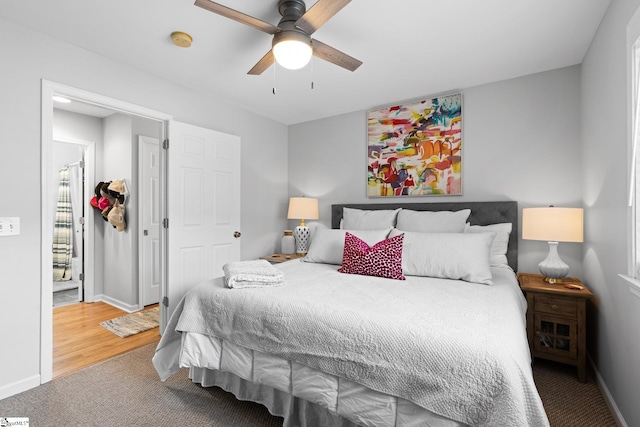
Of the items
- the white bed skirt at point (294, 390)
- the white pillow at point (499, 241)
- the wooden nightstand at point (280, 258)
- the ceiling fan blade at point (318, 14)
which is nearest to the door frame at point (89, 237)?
the wooden nightstand at point (280, 258)

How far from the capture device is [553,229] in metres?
2.35

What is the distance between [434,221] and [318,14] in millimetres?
2007

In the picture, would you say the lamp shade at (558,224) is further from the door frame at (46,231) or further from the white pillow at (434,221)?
the door frame at (46,231)

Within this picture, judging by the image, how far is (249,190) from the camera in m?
3.91

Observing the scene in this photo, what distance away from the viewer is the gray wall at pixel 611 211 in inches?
64.6

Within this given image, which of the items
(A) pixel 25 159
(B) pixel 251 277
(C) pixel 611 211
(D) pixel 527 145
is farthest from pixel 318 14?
(D) pixel 527 145

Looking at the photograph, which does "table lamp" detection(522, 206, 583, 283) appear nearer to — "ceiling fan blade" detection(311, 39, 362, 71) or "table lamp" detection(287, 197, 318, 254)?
"ceiling fan blade" detection(311, 39, 362, 71)

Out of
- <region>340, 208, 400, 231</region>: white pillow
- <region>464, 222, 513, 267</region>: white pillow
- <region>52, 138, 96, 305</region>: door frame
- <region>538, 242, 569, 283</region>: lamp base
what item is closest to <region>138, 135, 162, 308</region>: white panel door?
<region>52, 138, 96, 305</region>: door frame

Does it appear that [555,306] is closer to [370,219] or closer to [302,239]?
[370,219]

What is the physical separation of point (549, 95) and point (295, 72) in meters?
2.30

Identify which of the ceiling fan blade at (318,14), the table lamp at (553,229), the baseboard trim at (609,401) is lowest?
the baseboard trim at (609,401)

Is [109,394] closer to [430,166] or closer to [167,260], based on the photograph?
[167,260]

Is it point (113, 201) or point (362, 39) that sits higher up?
point (362, 39)

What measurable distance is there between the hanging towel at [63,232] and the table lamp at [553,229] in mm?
5901
